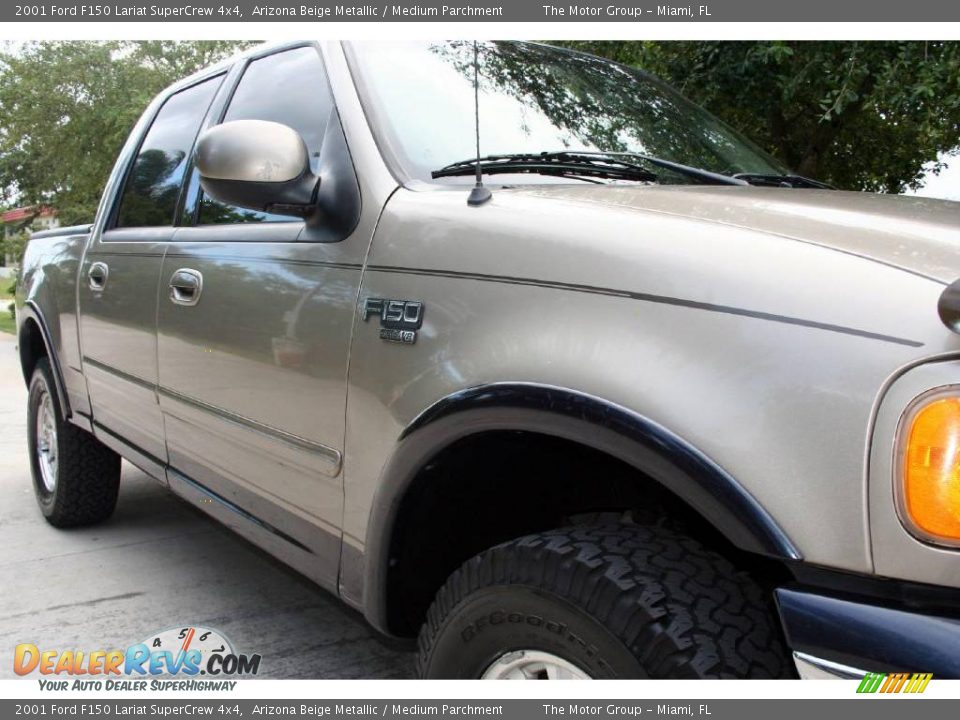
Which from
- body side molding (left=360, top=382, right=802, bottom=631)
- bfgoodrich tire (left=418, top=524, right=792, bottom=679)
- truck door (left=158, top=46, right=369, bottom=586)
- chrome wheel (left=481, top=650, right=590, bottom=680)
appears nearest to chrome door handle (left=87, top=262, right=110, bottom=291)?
truck door (left=158, top=46, right=369, bottom=586)

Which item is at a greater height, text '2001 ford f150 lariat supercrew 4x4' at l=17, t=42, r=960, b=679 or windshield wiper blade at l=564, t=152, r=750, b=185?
windshield wiper blade at l=564, t=152, r=750, b=185

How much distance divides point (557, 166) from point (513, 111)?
Answer: 0.89 feet

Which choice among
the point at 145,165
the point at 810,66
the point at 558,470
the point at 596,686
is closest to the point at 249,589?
the point at 145,165

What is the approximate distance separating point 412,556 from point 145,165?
7.89 feet

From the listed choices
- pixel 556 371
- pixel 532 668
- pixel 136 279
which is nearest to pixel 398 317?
pixel 556 371

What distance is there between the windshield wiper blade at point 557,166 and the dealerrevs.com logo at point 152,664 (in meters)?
1.36

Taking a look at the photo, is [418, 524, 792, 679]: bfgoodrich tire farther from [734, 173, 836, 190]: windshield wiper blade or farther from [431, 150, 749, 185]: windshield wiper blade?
[734, 173, 836, 190]: windshield wiper blade

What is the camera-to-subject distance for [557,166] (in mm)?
1993

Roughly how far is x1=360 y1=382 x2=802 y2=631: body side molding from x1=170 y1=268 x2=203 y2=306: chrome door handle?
1059 mm

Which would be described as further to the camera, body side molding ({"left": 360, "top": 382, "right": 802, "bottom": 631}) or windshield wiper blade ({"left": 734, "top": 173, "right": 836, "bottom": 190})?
windshield wiper blade ({"left": 734, "top": 173, "right": 836, "bottom": 190})

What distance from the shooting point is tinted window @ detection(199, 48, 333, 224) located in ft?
7.44

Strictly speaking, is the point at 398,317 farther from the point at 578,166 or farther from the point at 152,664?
the point at 152,664

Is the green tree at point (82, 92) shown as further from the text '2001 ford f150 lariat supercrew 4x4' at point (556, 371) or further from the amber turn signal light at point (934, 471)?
the amber turn signal light at point (934, 471)
